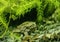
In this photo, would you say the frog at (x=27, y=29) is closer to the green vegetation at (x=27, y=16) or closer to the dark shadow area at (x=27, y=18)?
the green vegetation at (x=27, y=16)

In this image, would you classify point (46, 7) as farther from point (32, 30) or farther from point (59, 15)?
point (32, 30)

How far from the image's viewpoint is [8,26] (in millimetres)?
3043

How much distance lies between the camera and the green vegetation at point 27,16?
2.81 m

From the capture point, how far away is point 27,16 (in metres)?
3.16

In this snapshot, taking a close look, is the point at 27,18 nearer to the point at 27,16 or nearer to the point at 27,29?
the point at 27,16

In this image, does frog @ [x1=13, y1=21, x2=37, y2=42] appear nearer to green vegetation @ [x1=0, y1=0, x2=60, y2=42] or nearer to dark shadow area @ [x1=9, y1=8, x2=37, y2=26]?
green vegetation @ [x1=0, y1=0, x2=60, y2=42]

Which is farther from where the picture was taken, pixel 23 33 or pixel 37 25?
pixel 37 25

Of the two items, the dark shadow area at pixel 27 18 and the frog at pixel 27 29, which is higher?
the dark shadow area at pixel 27 18

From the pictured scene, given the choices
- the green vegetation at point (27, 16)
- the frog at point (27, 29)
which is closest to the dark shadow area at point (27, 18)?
the green vegetation at point (27, 16)

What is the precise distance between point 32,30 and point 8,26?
44 centimetres

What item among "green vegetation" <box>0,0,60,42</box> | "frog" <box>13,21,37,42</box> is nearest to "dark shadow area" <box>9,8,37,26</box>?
"green vegetation" <box>0,0,60,42</box>

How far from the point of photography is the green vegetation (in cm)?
281

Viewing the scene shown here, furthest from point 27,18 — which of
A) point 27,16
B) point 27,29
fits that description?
point 27,29

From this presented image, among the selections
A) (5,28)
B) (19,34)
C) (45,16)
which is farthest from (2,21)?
(45,16)
